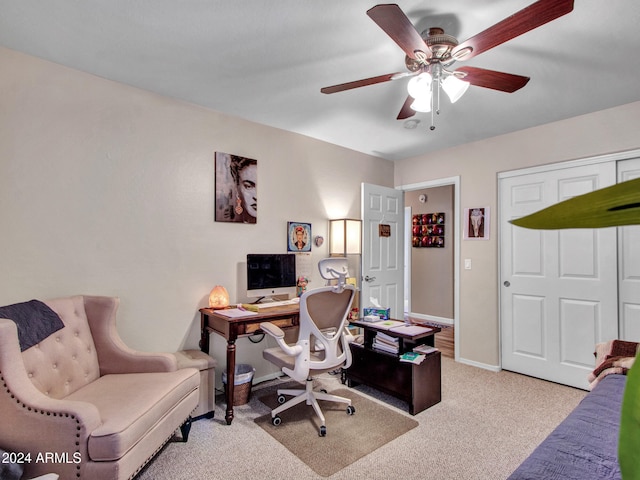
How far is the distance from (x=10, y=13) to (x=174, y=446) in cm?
264

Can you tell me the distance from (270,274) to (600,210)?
301cm

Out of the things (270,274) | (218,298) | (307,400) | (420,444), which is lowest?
(420,444)

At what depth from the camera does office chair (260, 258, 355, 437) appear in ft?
8.06

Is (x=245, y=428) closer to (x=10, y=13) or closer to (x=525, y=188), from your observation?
(x=10, y=13)

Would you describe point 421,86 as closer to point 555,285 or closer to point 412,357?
point 412,357

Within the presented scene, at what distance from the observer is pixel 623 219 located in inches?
9.2

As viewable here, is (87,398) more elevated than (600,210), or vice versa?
(600,210)

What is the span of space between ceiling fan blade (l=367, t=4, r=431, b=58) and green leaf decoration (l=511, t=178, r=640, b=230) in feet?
4.56

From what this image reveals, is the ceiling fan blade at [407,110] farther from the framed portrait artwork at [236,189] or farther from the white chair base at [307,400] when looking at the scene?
the white chair base at [307,400]

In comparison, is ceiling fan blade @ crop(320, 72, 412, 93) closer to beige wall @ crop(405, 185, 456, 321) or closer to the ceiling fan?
the ceiling fan

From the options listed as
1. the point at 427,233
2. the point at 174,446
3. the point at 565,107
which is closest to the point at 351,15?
the point at 565,107

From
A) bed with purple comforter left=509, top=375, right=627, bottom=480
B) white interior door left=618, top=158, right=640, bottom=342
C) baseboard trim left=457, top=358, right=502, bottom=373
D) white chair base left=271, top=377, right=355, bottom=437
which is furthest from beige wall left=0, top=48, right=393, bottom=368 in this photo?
white interior door left=618, top=158, right=640, bottom=342

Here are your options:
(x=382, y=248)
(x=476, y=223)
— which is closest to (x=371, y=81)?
(x=476, y=223)

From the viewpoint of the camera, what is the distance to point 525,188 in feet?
11.5
